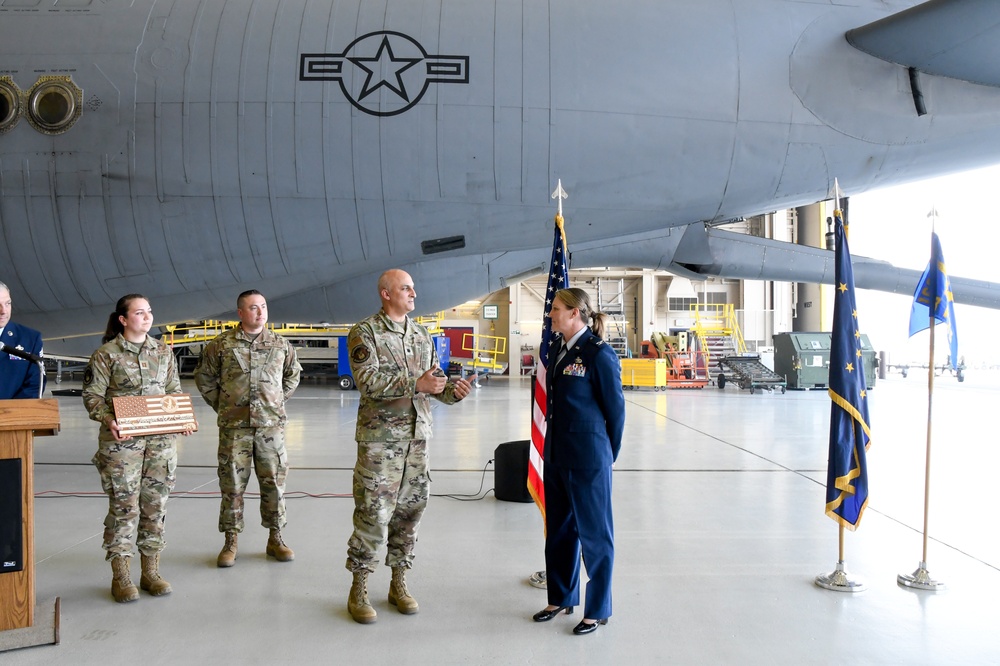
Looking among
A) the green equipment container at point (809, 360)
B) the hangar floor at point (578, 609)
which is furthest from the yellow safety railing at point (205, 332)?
the hangar floor at point (578, 609)

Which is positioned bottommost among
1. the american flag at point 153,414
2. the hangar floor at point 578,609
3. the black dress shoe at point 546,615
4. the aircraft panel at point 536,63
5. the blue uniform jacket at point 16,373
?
the hangar floor at point 578,609

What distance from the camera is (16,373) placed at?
353cm

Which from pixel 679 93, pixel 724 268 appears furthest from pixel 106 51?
pixel 724 268

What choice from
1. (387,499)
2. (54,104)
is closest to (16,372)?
(387,499)

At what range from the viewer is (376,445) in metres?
3.36

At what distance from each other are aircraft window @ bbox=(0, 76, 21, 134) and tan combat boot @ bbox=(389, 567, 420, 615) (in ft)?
15.1

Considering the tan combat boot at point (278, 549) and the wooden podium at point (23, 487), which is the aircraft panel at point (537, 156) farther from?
the wooden podium at point (23, 487)

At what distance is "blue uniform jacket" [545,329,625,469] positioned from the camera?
323 cm

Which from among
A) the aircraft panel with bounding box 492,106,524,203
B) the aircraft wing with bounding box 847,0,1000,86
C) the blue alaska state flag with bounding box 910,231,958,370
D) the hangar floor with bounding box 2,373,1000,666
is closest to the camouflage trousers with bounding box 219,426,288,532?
the hangar floor with bounding box 2,373,1000,666

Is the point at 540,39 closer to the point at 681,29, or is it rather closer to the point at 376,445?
the point at 681,29

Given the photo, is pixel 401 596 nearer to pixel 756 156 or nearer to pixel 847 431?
pixel 847 431

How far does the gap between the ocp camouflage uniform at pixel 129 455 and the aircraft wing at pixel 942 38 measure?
528 centimetres

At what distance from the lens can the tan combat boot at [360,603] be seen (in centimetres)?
328

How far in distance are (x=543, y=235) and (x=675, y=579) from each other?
9.24 ft
